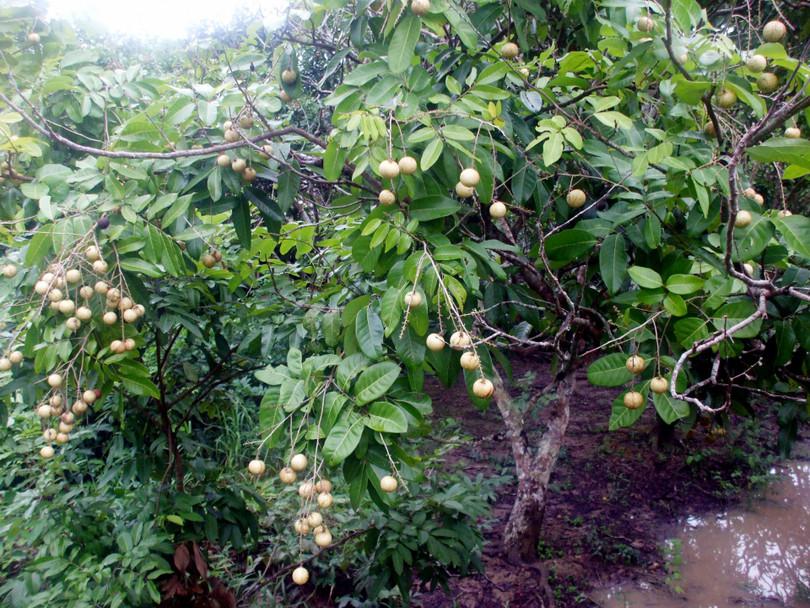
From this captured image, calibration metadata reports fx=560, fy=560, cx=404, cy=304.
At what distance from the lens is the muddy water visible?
274 centimetres

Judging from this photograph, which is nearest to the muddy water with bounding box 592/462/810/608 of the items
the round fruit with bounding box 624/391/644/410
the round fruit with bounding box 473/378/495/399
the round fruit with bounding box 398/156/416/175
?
the round fruit with bounding box 624/391/644/410

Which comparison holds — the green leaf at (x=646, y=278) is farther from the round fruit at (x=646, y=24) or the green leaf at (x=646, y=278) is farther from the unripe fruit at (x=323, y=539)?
the unripe fruit at (x=323, y=539)

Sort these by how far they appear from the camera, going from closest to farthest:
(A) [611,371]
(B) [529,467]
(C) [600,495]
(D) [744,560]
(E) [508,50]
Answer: (A) [611,371] → (E) [508,50] → (B) [529,467] → (D) [744,560] → (C) [600,495]

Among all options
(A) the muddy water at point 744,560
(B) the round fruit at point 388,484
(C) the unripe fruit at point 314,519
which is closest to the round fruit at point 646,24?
(B) the round fruit at point 388,484

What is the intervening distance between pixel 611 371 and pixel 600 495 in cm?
273

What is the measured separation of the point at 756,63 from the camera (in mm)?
1029

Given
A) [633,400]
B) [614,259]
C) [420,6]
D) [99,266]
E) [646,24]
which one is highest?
[420,6]

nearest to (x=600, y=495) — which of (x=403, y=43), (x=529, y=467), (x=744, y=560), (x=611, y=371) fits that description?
(x=744, y=560)

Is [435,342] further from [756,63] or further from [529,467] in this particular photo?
[529,467]

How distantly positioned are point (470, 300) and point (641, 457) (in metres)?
3.34

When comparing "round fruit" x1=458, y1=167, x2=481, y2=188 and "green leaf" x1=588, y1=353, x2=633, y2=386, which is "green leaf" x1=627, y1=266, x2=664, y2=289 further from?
"round fruit" x1=458, y1=167, x2=481, y2=188

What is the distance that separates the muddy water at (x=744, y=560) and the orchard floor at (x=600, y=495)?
9cm

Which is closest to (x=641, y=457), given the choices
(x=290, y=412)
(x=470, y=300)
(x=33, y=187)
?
(x=470, y=300)

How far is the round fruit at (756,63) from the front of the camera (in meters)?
1.02
